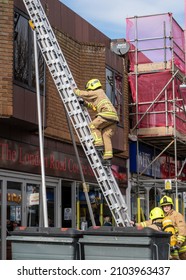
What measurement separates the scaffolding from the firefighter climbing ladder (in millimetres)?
8690

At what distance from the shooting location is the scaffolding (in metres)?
19.0

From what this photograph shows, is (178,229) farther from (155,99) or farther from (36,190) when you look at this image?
(155,99)

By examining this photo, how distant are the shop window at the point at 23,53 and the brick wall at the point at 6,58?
52 cm

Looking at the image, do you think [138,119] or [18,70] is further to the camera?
[138,119]

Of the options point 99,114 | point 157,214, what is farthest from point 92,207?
point 157,214

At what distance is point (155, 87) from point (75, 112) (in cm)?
971

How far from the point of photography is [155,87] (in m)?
19.4

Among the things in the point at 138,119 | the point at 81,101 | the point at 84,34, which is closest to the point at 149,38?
the point at 138,119

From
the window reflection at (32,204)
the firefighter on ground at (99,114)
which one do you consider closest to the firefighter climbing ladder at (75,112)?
the firefighter on ground at (99,114)

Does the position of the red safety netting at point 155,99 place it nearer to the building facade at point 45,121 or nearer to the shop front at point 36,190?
the building facade at point 45,121

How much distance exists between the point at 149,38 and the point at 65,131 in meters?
6.70

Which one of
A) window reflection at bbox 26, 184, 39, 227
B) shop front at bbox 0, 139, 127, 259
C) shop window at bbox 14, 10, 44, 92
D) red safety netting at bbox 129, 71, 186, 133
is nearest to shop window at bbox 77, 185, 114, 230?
shop front at bbox 0, 139, 127, 259

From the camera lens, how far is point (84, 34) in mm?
16234
